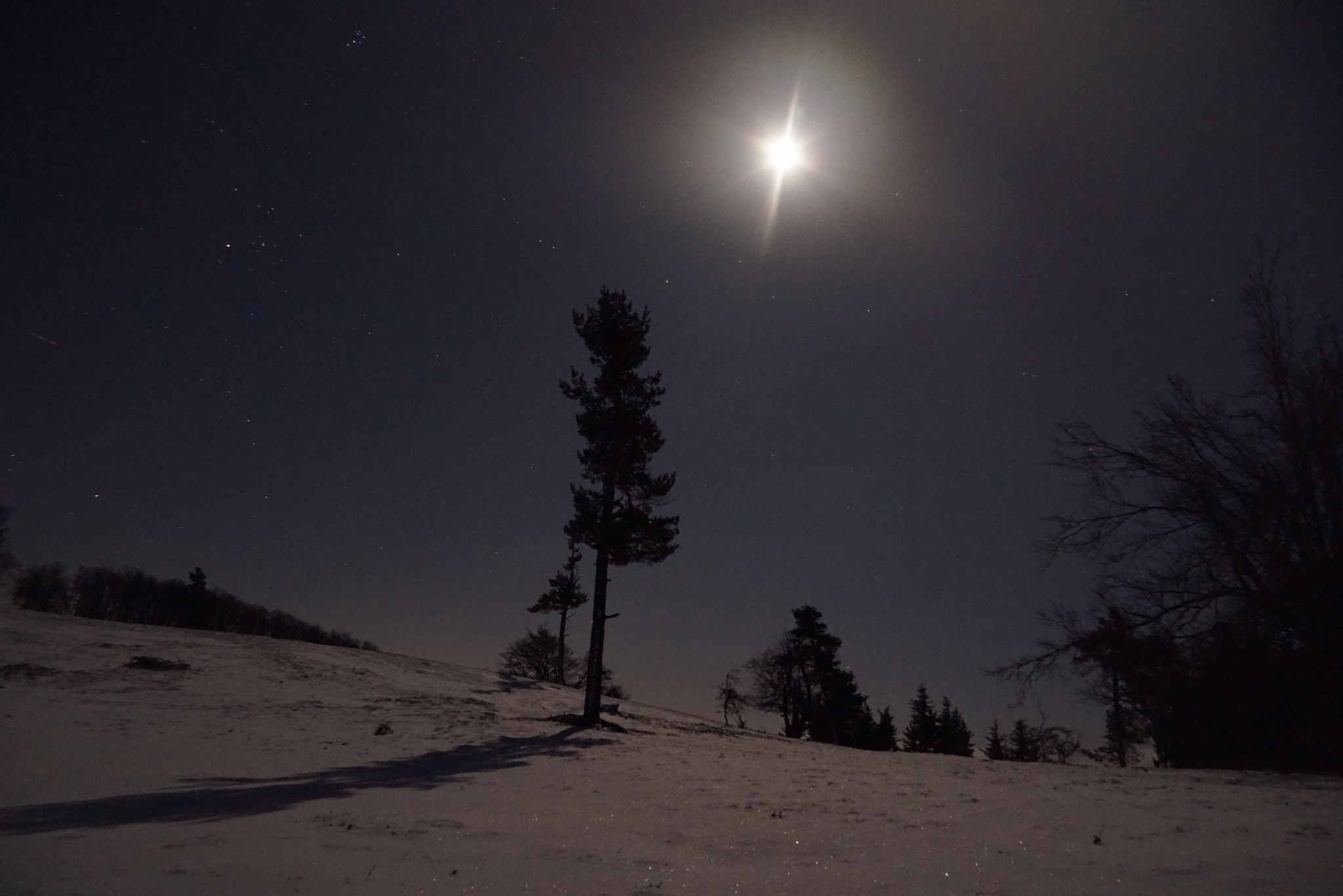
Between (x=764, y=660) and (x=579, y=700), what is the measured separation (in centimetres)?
3114

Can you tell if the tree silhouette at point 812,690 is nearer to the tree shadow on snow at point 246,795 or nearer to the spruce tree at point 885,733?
the spruce tree at point 885,733

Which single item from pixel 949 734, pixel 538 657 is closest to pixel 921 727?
pixel 949 734

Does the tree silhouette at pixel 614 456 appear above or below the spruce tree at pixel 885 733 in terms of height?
above

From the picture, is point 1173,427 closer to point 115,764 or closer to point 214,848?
point 214,848

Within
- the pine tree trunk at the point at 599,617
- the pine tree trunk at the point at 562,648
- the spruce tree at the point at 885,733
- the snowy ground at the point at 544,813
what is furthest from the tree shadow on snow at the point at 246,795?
the spruce tree at the point at 885,733

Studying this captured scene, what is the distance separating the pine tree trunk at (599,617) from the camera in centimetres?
1698

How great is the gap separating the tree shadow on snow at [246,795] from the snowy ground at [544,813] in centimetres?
5

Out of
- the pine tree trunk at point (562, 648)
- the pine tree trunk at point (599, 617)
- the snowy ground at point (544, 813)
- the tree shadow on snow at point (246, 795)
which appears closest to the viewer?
the snowy ground at point (544, 813)

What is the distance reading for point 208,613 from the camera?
5266 cm

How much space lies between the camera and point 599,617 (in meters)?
18.0

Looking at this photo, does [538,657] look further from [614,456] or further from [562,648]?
[614,456]

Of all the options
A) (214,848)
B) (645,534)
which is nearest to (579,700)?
(645,534)

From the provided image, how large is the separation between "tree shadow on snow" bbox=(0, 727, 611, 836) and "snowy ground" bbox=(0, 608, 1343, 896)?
0.05 metres

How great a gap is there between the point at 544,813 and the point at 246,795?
3.54 metres
